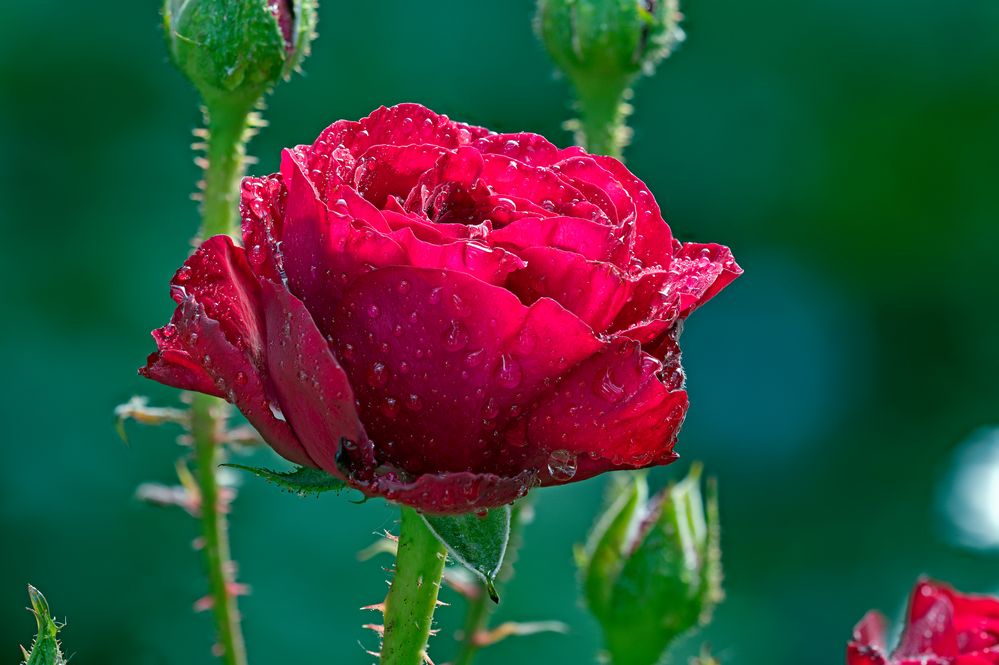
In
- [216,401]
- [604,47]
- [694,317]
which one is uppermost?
[604,47]

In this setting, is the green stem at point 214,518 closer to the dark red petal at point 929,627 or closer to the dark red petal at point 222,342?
the dark red petal at point 222,342

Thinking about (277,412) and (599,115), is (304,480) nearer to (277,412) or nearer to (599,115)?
(277,412)

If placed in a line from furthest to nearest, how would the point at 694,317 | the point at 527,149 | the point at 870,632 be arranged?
the point at 694,317
the point at 870,632
the point at 527,149

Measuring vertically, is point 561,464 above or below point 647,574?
above

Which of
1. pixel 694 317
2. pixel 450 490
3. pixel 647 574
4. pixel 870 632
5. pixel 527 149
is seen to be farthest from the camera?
pixel 694 317

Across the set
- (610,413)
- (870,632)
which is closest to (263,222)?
(610,413)

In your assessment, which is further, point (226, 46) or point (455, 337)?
point (226, 46)

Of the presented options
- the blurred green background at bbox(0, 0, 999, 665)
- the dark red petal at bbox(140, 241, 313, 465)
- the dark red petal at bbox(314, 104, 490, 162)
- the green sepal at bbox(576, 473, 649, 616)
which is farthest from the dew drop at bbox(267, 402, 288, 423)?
the blurred green background at bbox(0, 0, 999, 665)
